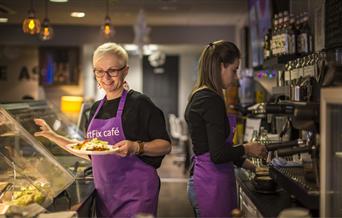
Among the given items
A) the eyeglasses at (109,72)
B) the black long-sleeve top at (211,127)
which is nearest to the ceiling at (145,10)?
the eyeglasses at (109,72)

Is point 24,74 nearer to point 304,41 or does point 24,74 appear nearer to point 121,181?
point 304,41

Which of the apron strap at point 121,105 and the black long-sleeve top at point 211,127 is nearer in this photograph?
the black long-sleeve top at point 211,127

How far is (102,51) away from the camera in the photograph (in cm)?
284

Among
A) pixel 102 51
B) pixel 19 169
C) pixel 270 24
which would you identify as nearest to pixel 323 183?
pixel 102 51

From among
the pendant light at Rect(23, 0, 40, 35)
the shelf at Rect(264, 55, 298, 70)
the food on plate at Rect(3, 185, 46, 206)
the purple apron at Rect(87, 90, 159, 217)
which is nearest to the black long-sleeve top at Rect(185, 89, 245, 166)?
the purple apron at Rect(87, 90, 159, 217)

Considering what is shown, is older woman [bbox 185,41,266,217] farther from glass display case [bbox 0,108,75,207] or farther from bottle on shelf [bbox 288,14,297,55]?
Result: bottle on shelf [bbox 288,14,297,55]

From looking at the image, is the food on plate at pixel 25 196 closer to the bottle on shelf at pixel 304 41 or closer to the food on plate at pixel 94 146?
the food on plate at pixel 94 146

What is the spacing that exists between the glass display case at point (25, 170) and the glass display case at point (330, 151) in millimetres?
1273

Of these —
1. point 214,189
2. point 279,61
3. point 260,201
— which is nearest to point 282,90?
point 279,61

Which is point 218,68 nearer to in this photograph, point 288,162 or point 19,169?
point 288,162

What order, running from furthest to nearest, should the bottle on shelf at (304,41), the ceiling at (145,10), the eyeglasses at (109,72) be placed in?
the ceiling at (145,10)
the bottle on shelf at (304,41)
the eyeglasses at (109,72)

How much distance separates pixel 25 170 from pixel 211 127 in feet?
3.46

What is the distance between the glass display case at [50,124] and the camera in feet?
11.2

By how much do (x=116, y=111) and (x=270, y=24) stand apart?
3027 millimetres
